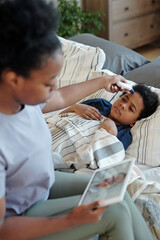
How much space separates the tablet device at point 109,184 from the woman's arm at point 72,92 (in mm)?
334

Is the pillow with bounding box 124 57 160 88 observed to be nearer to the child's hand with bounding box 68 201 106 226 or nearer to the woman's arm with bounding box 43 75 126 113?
the woman's arm with bounding box 43 75 126 113

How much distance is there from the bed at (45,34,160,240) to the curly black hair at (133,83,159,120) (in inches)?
1.7

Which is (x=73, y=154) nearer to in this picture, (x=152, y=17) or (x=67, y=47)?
(x=67, y=47)

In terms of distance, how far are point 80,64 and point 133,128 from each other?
0.70 m

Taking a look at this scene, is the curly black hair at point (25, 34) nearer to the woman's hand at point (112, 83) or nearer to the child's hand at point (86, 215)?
the child's hand at point (86, 215)

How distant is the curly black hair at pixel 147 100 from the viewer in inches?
62.3

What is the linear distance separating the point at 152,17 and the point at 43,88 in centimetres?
326

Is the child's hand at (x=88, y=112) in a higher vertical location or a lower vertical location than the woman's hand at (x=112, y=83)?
lower

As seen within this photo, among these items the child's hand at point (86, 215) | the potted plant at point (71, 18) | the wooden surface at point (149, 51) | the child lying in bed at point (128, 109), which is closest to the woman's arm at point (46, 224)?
the child's hand at point (86, 215)

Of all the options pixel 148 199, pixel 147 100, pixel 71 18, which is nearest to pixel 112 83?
pixel 147 100

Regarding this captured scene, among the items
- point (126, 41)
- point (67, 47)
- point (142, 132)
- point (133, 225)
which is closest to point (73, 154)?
point (142, 132)

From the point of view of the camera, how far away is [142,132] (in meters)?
1.54

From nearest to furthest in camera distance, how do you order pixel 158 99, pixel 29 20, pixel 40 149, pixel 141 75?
pixel 29 20, pixel 40 149, pixel 158 99, pixel 141 75

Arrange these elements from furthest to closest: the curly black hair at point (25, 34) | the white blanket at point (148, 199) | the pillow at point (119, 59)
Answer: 1. the pillow at point (119, 59)
2. the white blanket at point (148, 199)
3. the curly black hair at point (25, 34)
